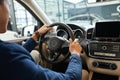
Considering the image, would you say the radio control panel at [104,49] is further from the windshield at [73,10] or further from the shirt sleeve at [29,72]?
the windshield at [73,10]

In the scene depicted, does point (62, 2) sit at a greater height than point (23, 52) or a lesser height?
greater

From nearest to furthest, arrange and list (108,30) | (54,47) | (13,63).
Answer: (13,63)
(54,47)
(108,30)

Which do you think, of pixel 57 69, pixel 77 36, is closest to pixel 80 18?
pixel 57 69

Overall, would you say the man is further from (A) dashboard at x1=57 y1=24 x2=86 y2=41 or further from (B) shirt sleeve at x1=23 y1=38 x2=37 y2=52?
(A) dashboard at x1=57 y1=24 x2=86 y2=41

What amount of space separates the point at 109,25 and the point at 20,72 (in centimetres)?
121

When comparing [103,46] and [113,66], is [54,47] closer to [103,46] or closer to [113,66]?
[103,46]

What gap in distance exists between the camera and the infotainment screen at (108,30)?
2.05 m

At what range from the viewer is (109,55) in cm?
204

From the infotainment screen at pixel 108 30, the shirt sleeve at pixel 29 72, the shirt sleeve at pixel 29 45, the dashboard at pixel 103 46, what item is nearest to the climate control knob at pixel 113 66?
the dashboard at pixel 103 46

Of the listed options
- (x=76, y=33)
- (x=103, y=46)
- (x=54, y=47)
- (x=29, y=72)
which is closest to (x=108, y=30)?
(x=103, y=46)

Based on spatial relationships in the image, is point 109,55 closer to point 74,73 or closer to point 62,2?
point 74,73

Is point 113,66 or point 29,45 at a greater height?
point 29,45

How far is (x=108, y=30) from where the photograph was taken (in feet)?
6.85

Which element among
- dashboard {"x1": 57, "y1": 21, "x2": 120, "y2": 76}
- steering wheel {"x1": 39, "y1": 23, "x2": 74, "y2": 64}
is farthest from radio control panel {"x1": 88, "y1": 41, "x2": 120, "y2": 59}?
steering wheel {"x1": 39, "y1": 23, "x2": 74, "y2": 64}
